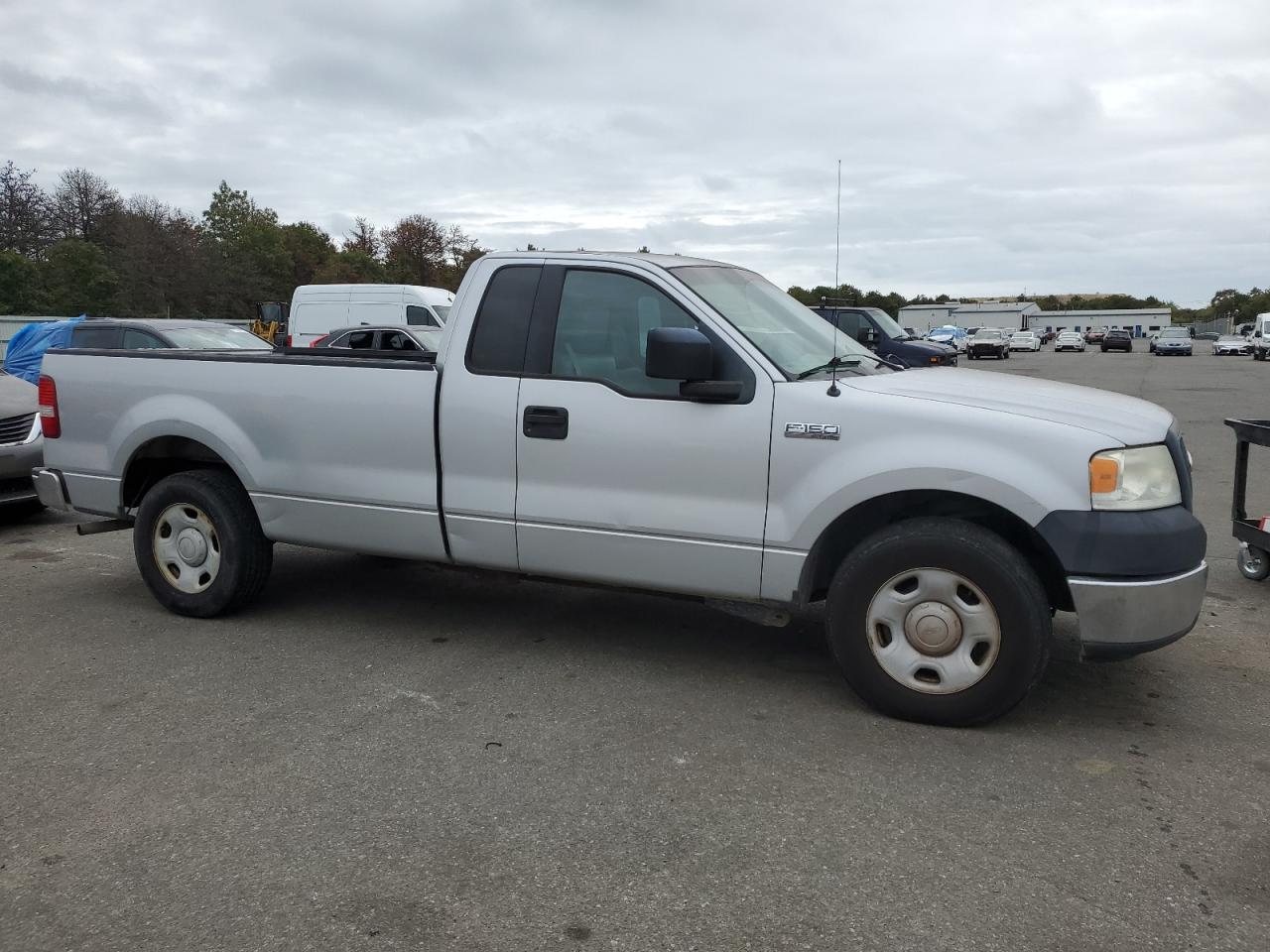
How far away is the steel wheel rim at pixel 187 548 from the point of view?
18.8 ft

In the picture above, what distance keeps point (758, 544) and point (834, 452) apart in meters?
0.50

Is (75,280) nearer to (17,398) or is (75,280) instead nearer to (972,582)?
(17,398)

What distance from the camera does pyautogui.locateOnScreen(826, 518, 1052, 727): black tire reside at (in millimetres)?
4008

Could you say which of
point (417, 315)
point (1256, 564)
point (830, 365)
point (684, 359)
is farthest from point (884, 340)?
point (684, 359)

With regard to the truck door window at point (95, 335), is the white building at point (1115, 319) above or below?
above

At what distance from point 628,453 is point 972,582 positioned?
1.52 metres

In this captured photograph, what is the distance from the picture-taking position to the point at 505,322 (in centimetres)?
503

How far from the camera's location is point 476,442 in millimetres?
4965

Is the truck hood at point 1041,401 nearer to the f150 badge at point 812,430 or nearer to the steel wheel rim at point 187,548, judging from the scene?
the f150 badge at point 812,430

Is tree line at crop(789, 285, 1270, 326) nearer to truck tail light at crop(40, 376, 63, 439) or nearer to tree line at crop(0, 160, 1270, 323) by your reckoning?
tree line at crop(0, 160, 1270, 323)

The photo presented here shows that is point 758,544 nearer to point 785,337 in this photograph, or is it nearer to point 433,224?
point 785,337

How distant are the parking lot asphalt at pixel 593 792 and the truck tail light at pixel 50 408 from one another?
3.54ft

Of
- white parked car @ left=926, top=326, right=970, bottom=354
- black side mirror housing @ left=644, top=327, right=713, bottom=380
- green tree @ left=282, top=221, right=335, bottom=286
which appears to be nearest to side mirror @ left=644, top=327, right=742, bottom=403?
black side mirror housing @ left=644, top=327, right=713, bottom=380

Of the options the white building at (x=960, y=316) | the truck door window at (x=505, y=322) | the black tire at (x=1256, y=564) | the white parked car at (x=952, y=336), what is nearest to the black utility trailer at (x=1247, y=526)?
the black tire at (x=1256, y=564)
